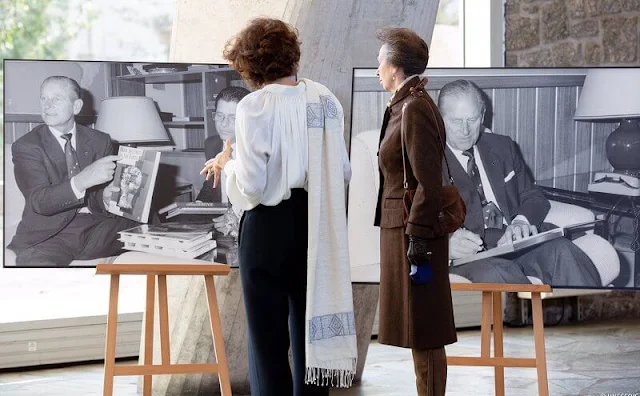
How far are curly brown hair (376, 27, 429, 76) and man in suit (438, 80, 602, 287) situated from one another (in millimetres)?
749

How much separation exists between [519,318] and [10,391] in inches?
142

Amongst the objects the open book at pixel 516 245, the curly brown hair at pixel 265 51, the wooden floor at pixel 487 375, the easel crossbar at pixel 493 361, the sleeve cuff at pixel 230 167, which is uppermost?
the curly brown hair at pixel 265 51

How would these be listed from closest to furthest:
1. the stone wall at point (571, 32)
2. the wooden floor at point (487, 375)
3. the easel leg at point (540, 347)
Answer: the easel leg at point (540, 347)
the wooden floor at point (487, 375)
the stone wall at point (571, 32)

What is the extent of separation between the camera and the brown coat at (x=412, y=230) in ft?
12.7

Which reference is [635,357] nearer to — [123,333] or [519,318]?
[519,318]

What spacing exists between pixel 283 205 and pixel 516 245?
1427 mm

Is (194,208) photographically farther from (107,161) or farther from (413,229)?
(413,229)

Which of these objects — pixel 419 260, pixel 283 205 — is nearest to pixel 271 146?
pixel 283 205

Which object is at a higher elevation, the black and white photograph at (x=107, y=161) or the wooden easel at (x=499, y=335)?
the black and white photograph at (x=107, y=161)

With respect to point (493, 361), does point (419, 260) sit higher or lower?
higher

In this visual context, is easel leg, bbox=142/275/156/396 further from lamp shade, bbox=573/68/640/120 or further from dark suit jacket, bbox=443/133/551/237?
lamp shade, bbox=573/68/640/120

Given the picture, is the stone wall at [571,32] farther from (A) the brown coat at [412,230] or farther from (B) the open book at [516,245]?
(A) the brown coat at [412,230]

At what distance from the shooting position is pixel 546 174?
4.69 metres

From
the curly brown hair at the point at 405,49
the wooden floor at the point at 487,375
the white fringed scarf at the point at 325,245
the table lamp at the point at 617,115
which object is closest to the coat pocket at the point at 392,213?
the white fringed scarf at the point at 325,245
